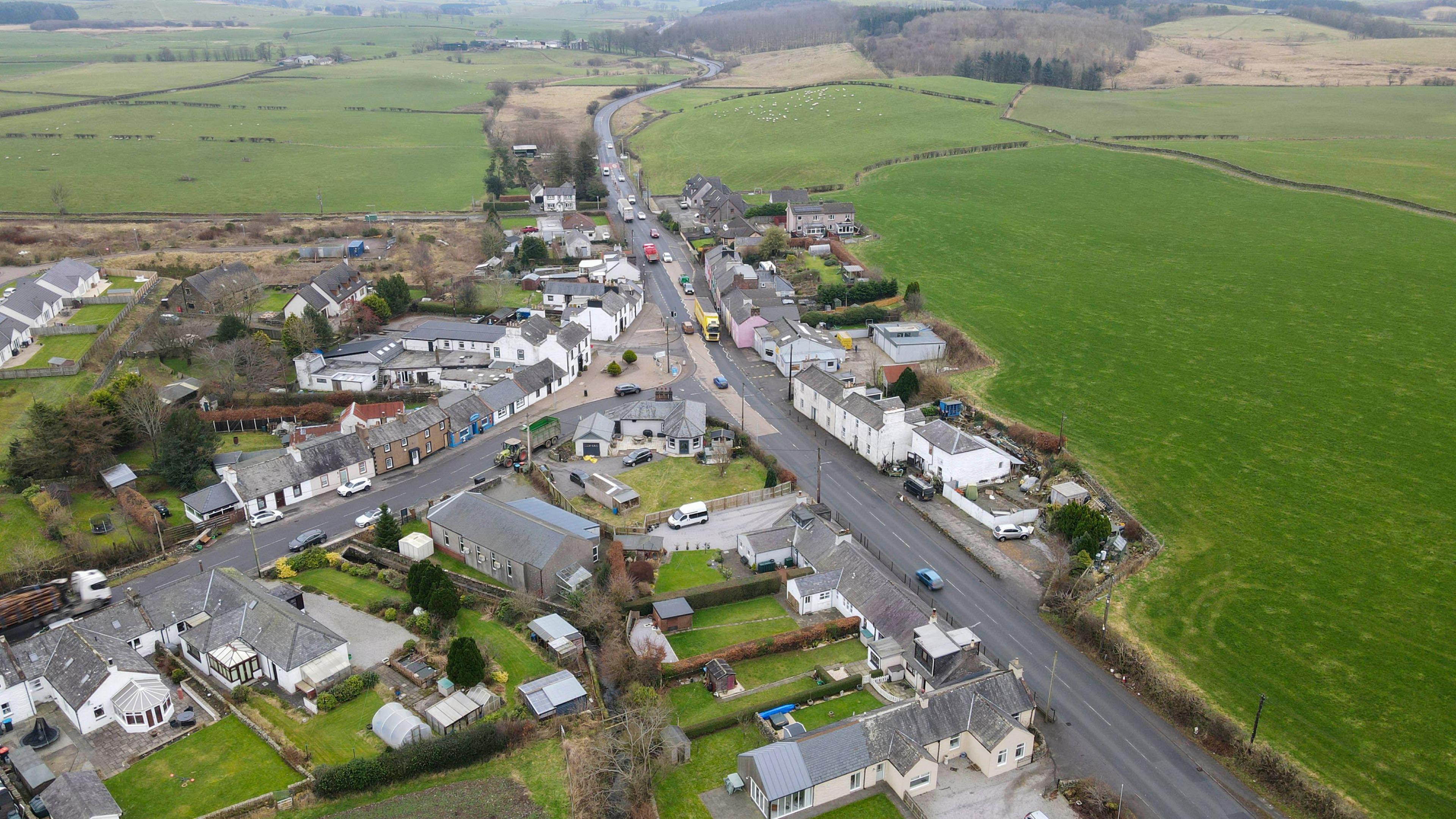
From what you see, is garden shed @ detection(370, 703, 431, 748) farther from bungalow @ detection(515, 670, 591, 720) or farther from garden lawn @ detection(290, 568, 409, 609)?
garden lawn @ detection(290, 568, 409, 609)

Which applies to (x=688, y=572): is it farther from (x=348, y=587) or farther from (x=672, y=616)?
(x=348, y=587)

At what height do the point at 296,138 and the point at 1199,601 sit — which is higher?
the point at 296,138

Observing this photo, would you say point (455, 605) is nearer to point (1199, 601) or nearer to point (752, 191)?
point (1199, 601)

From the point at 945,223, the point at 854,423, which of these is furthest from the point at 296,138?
the point at 854,423

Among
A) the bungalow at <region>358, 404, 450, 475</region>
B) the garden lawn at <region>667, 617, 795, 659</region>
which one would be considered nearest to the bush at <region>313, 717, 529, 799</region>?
the garden lawn at <region>667, 617, 795, 659</region>

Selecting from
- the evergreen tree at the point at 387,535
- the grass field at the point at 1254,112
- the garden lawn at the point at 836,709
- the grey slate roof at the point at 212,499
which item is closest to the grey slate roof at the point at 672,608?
the garden lawn at the point at 836,709

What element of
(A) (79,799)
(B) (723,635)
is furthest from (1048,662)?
(A) (79,799)
